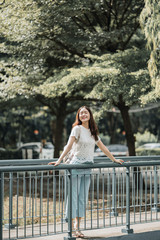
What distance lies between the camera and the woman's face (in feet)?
21.6

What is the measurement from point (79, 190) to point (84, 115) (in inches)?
45.0

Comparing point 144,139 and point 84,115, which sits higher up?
point 144,139

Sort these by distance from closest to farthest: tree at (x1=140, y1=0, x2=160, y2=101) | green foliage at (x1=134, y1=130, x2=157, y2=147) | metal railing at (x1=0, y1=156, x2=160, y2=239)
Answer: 1. metal railing at (x1=0, y1=156, x2=160, y2=239)
2. tree at (x1=140, y1=0, x2=160, y2=101)
3. green foliage at (x1=134, y1=130, x2=157, y2=147)

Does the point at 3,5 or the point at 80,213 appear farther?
the point at 3,5

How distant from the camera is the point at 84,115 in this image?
259 inches

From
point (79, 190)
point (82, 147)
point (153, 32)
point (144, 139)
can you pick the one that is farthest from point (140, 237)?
point (144, 139)

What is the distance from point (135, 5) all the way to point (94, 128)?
9.39 meters

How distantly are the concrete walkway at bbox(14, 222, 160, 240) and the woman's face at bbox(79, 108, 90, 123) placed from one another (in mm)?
1760

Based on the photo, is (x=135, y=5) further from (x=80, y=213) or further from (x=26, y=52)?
(x=80, y=213)

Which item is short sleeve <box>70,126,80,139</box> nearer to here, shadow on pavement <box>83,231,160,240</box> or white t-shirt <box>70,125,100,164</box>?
white t-shirt <box>70,125,100,164</box>

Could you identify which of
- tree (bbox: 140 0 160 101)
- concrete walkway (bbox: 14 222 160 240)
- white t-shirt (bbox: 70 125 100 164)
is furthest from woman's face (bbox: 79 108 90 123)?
tree (bbox: 140 0 160 101)

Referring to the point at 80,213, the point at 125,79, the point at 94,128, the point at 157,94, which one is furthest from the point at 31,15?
the point at 80,213

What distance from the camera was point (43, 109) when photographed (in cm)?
3694

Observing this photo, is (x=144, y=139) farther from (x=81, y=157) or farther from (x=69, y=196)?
(x=69, y=196)
